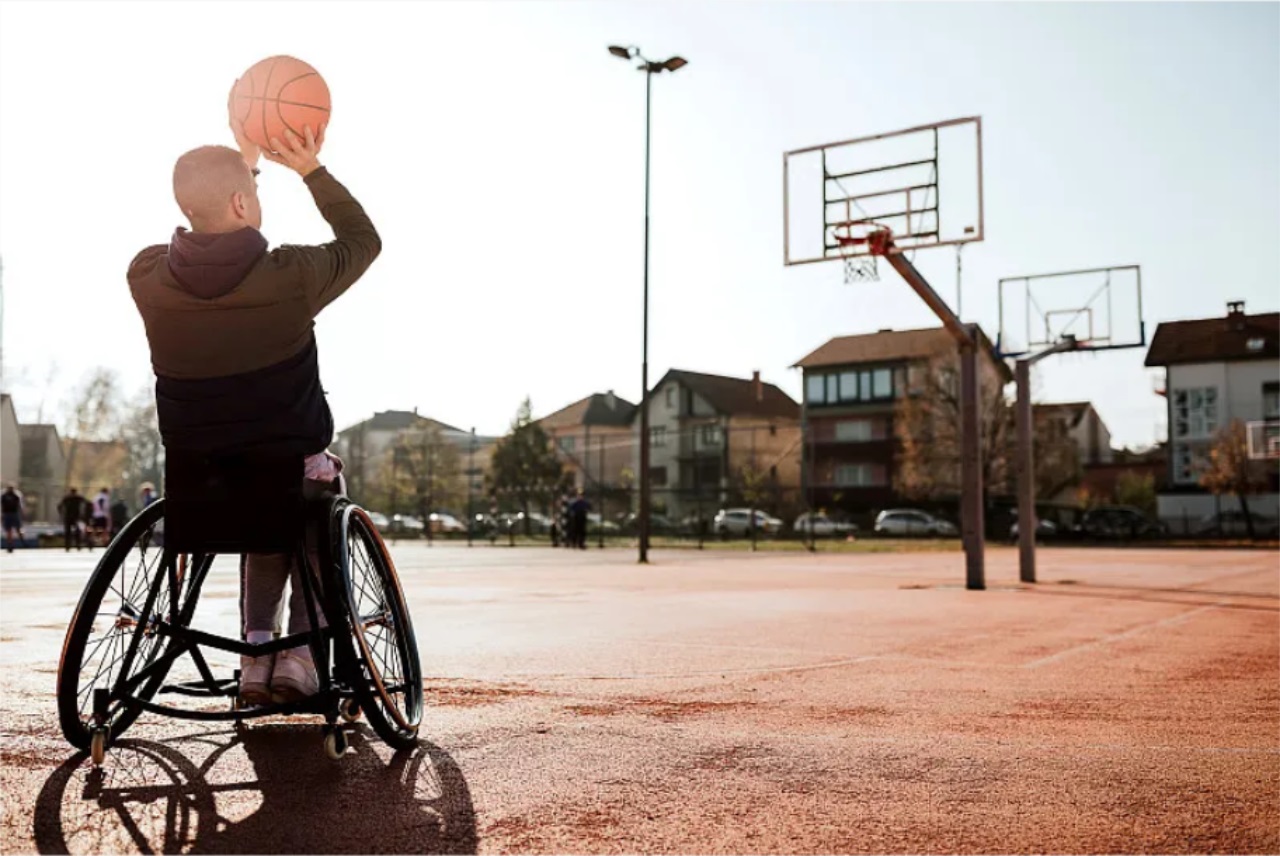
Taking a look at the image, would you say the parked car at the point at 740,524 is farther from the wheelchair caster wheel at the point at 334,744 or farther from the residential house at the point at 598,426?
the wheelchair caster wheel at the point at 334,744

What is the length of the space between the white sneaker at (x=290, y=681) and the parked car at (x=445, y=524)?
47.2 meters

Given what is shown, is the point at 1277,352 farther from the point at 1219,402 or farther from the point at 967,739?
the point at 967,739

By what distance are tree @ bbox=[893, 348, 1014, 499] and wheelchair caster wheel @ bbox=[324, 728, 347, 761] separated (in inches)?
2036

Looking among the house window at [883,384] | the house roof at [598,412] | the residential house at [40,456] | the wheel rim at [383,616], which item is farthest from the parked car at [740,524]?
the wheel rim at [383,616]

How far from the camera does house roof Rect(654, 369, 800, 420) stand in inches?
3063

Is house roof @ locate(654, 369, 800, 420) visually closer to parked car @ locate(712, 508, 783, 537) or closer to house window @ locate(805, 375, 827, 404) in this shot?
house window @ locate(805, 375, 827, 404)

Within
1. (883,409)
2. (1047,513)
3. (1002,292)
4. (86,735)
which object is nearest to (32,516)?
(883,409)

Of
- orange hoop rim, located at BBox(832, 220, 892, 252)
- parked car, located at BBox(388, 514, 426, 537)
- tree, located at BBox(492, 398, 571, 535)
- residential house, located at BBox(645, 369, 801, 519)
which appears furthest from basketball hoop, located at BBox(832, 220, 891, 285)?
tree, located at BBox(492, 398, 571, 535)

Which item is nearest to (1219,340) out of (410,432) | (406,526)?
(410,432)

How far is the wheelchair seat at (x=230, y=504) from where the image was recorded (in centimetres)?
322

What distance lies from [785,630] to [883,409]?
203 feet

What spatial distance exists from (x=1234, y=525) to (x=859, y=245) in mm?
44683

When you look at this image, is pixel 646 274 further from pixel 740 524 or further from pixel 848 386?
pixel 848 386

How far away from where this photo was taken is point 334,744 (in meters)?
3.18
